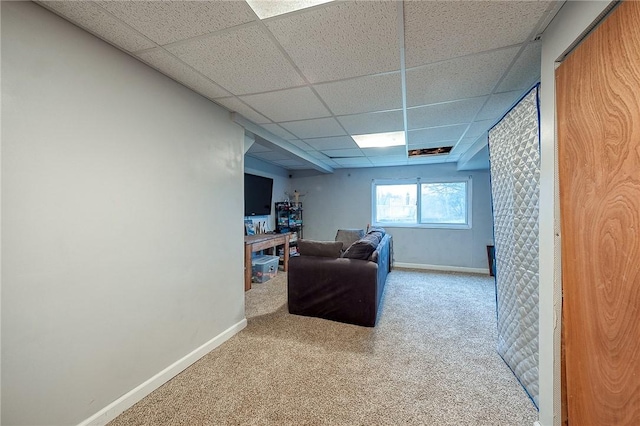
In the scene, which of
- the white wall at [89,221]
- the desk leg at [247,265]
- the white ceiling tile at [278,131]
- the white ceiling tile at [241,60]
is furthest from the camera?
the desk leg at [247,265]

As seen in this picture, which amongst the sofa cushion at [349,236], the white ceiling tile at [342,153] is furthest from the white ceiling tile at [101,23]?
the sofa cushion at [349,236]

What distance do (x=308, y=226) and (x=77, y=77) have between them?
4.96m

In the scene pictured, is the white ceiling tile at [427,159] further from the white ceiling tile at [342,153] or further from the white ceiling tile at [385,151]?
the white ceiling tile at [342,153]

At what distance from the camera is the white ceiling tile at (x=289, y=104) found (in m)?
2.02

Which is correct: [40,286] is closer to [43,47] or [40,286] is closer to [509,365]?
[43,47]

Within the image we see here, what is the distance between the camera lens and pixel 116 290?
1.45 metres

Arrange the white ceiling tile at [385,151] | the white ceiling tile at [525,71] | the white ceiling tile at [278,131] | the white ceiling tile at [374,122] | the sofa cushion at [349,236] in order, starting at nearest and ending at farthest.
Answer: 1. the white ceiling tile at [525,71]
2. the white ceiling tile at [374,122]
3. the white ceiling tile at [278,131]
4. the white ceiling tile at [385,151]
5. the sofa cushion at [349,236]

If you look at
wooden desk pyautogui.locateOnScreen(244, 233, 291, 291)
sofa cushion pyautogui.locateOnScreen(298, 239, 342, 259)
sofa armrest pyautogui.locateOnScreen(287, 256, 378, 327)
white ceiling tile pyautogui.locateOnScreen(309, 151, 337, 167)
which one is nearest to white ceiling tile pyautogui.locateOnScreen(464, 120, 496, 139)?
sofa armrest pyautogui.locateOnScreen(287, 256, 378, 327)

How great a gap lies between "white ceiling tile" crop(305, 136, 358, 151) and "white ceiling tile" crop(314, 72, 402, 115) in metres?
0.92

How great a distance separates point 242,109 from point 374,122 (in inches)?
54.2

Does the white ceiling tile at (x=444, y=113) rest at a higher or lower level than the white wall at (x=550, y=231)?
higher

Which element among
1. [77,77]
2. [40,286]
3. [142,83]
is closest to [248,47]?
[142,83]

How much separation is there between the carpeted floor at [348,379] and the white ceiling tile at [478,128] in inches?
86.2

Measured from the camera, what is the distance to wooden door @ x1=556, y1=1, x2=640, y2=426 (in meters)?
0.79
